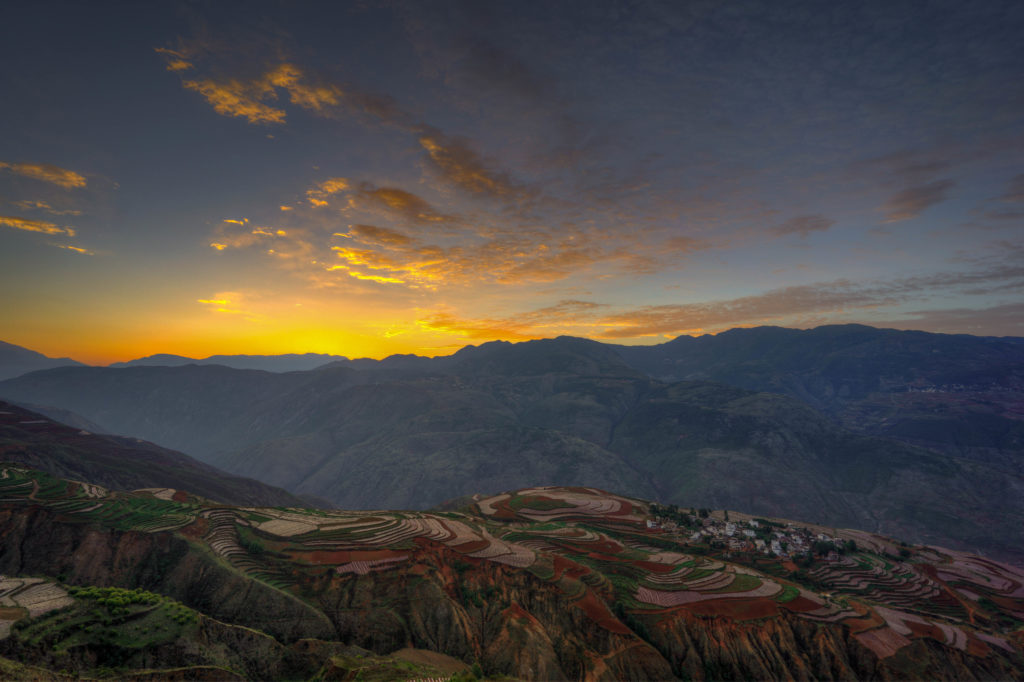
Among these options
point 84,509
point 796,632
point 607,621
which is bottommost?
point 796,632

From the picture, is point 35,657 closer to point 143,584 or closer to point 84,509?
point 143,584

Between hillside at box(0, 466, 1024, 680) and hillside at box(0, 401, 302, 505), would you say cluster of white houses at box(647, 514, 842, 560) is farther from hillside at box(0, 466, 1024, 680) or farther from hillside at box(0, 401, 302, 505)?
hillside at box(0, 401, 302, 505)

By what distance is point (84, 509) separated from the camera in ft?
192

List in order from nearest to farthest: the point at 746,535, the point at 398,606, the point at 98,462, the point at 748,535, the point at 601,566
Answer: the point at 398,606, the point at 601,566, the point at 748,535, the point at 746,535, the point at 98,462

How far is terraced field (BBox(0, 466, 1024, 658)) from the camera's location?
5672cm

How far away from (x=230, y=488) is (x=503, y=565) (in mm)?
159884

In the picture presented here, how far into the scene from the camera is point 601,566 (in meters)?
70.3

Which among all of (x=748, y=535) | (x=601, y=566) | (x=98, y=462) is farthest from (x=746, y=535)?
(x=98, y=462)

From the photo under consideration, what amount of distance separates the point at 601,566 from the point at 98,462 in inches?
6713

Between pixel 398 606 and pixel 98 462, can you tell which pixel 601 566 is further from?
pixel 98 462

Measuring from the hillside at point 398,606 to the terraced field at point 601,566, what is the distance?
0.40 m

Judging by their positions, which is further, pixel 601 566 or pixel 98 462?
pixel 98 462

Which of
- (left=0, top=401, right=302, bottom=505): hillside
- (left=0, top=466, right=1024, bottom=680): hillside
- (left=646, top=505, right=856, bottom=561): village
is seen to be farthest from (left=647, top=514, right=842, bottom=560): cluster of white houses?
(left=0, top=401, right=302, bottom=505): hillside

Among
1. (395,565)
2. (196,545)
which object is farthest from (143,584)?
(395,565)
